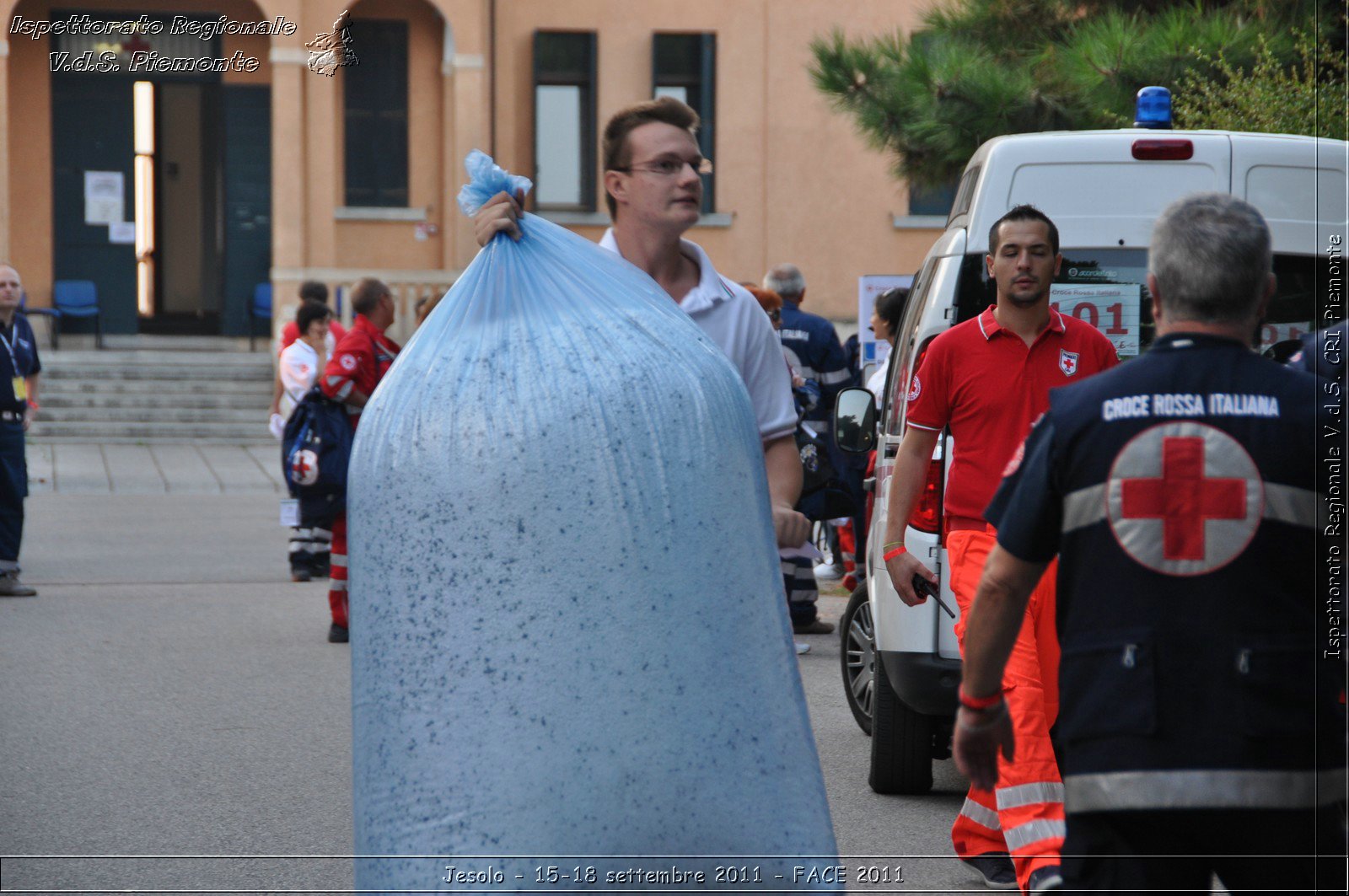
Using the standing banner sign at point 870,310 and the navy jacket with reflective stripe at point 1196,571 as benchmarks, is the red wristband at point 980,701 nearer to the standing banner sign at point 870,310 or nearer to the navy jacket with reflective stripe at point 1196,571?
the navy jacket with reflective stripe at point 1196,571

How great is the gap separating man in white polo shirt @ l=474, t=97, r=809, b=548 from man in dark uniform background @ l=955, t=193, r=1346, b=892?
1052 millimetres

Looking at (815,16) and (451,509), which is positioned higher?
(815,16)

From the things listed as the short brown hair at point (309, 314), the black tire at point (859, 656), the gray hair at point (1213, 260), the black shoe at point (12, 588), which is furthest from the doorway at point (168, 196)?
the gray hair at point (1213, 260)

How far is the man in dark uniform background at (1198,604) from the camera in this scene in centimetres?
267

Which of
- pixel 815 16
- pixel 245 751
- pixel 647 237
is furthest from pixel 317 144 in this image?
pixel 647 237

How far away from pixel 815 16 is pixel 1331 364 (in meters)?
22.3

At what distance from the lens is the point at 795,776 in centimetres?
323

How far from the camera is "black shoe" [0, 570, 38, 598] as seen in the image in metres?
10.5

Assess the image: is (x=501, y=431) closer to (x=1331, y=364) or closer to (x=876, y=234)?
(x=1331, y=364)

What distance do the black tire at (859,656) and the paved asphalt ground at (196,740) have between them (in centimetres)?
17

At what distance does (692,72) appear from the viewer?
24.7 m

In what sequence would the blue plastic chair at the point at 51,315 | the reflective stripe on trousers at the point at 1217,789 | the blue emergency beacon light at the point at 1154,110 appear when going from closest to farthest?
1. the reflective stripe on trousers at the point at 1217,789
2. the blue emergency beacon light at the point at 1154,110
3. the blue plastic chair at the point at 51,315

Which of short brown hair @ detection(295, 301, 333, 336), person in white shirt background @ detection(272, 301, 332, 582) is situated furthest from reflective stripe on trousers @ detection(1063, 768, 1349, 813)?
short brown hair @ detection(295, 301, 333, 336)

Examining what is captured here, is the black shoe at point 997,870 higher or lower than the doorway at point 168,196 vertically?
lower
